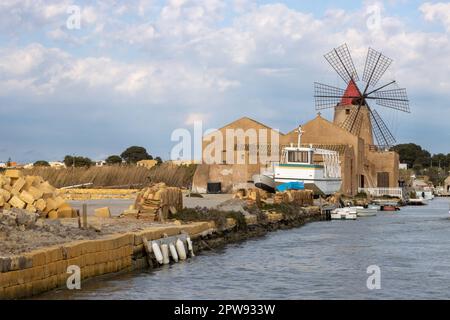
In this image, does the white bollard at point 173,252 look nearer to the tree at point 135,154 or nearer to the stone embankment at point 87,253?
the stone embankment at point 87,253

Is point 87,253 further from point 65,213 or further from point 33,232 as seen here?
point 65,213

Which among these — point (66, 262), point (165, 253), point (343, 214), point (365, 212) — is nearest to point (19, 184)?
point (165, 253)

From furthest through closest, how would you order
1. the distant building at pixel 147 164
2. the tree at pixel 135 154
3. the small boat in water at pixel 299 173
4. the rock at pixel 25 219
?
the tree at pixel 135 154 < the distant building at pixel 147 164 < the small boat in water at pixel 299 173 < the rock at pixel 25 219

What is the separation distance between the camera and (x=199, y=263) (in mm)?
19188

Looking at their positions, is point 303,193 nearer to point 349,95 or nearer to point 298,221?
point 298,221

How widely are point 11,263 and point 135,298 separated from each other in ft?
8.91

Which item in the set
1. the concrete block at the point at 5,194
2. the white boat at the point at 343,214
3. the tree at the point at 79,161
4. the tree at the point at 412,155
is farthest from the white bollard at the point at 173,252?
the tree at the point at 412,155

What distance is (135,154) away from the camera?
139375mm

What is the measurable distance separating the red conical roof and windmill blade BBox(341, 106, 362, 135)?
1.26 m

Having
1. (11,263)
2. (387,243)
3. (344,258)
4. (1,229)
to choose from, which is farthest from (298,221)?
(11,263)

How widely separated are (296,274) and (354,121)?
6219 cm

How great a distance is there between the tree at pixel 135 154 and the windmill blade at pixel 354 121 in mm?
61205

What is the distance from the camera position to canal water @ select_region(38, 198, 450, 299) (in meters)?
14.7

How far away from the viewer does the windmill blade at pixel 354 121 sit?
78125 mm
